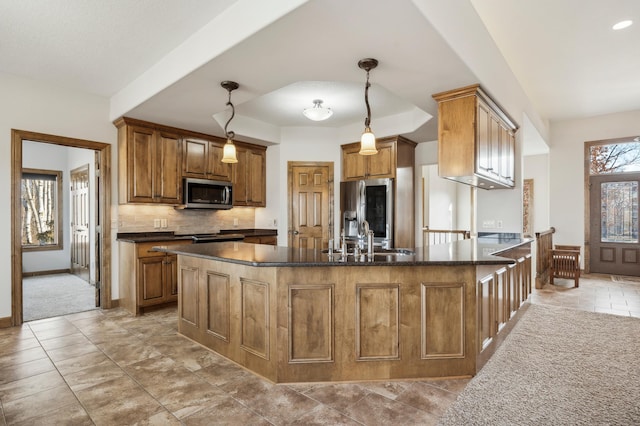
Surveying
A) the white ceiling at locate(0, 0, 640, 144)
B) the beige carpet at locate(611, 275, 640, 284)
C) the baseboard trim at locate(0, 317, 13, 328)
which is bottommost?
the beige carpet at locate(611, 275, 640, 284)

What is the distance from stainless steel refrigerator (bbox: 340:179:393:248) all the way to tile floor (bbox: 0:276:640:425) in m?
2.92

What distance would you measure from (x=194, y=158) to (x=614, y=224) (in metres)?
7.71

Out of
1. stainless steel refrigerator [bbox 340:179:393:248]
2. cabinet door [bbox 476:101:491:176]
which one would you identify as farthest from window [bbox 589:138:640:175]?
cabinet door [bbox 476:101:491:176]

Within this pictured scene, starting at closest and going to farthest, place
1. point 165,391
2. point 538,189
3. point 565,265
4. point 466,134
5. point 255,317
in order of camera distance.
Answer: point 165,391 → point 255,317 → point 466,134 → point 565,265 → point 538,189

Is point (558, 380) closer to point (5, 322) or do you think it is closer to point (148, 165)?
point (148, 165)

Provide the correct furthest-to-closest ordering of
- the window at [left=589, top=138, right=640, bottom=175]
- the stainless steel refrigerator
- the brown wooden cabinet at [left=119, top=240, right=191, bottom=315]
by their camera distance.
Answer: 1. the window at [left=589, top=138, right=640, bottom=175]
2. the stainless steel refrigerator
3. the brown wooden cabinet at [left=119, top=240, right=191, bottom=315]

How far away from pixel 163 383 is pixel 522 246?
3.92 metres

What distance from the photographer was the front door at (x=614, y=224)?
21.5 ft

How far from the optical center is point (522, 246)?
4086mm

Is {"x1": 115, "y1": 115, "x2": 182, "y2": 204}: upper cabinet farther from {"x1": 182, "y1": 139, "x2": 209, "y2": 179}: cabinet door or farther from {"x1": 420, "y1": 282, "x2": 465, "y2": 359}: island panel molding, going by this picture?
{"x1": 420, "y1": 282, "x2": 465, "y2": 359}: island panel molding

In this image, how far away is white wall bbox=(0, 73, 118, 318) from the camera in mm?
3779

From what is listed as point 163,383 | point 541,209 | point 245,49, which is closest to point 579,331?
point 163,383

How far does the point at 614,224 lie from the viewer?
6.70 m

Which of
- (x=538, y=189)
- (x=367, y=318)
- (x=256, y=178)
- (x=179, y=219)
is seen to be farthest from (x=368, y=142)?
(x=538, y=189)
